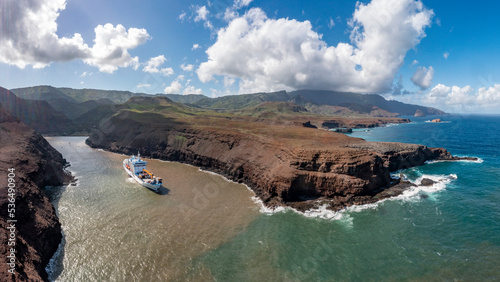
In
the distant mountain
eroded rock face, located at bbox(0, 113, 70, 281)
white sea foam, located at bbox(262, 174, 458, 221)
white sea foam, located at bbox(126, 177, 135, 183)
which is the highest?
the distant mountain

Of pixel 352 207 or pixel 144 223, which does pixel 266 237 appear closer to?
pixel 352 207

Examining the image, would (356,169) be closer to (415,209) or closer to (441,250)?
(415,209)

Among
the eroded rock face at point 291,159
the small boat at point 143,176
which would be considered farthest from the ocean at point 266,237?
the eroded rock face at point 291,159

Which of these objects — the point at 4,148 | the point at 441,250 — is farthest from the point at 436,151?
the point at 4,148

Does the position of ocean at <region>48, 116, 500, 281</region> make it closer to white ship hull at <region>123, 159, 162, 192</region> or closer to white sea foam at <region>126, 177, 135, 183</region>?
white ship hull at <region>123, 159, 162, 192</region>

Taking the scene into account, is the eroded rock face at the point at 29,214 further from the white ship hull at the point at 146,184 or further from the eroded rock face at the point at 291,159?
the eroded rock face at the point at 291,159

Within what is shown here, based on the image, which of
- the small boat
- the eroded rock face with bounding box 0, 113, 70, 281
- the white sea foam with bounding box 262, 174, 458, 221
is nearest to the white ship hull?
the small boat
